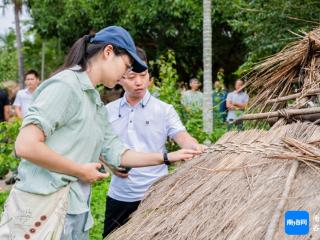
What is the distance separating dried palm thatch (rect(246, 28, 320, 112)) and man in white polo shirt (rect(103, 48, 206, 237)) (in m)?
0.54

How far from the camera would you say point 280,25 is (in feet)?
27.5

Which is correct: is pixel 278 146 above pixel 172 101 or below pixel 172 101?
above

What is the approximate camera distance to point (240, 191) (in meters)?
2.39

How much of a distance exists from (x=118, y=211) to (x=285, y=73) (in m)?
1.39

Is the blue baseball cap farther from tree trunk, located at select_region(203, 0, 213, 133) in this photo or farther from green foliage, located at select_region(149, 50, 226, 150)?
tree trunk, located at select_region(203, 0, 213, 133)

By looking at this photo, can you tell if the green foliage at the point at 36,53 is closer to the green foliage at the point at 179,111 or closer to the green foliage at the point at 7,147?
the green foliage at the point at 179,111

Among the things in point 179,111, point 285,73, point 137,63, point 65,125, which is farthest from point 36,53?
point 65,125

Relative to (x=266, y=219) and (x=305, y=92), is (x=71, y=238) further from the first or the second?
(x=305, y=92)

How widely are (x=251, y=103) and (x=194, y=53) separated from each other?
538 inches

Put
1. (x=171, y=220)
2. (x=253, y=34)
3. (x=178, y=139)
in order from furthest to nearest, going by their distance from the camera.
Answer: (x=253, y=34), (x=178, y=139), (x=171, y=220)

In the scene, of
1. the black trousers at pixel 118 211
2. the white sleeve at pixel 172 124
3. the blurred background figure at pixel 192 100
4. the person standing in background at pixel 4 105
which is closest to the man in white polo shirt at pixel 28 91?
the person standing in background at pixel 4 105

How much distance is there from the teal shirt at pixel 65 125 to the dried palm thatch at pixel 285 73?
135 centimetres

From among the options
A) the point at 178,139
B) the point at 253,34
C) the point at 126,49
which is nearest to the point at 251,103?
the point at 178,139

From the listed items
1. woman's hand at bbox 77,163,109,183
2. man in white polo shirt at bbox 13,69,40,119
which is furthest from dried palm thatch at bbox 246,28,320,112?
man in white polo shirt at bbox 13,69,40,119
